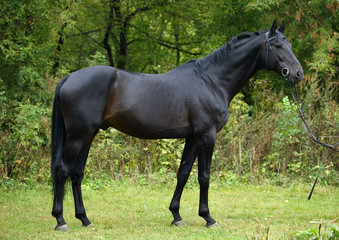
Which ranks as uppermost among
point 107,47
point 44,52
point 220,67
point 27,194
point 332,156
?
point 107,47

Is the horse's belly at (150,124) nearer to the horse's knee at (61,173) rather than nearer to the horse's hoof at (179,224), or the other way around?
the horse's knee at (61,173)

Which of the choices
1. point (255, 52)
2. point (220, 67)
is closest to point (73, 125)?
point (220, 67)

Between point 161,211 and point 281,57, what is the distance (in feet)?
9.85

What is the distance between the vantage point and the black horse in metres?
5.53

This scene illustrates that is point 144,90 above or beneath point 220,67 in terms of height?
beneath

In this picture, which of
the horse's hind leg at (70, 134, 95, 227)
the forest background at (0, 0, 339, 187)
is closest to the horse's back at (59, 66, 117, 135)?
the horse's hind leg at (70, 134, 95, 227)

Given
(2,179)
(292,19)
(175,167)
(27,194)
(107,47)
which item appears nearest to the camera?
(27,194)

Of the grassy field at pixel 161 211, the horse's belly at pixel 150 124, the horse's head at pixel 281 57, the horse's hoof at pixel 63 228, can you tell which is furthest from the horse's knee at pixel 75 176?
the horse's head at pixel 281 57

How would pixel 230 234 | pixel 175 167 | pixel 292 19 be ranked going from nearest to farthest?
pixel 230 234 < pixel 175 167 < pixel 292 19

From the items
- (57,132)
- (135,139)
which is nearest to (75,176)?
(57,132)

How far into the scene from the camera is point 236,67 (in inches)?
235

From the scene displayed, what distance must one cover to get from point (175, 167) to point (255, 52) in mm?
4133

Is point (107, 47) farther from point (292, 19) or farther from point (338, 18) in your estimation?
point (338, 18)

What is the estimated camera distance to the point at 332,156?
9758 millimetres
